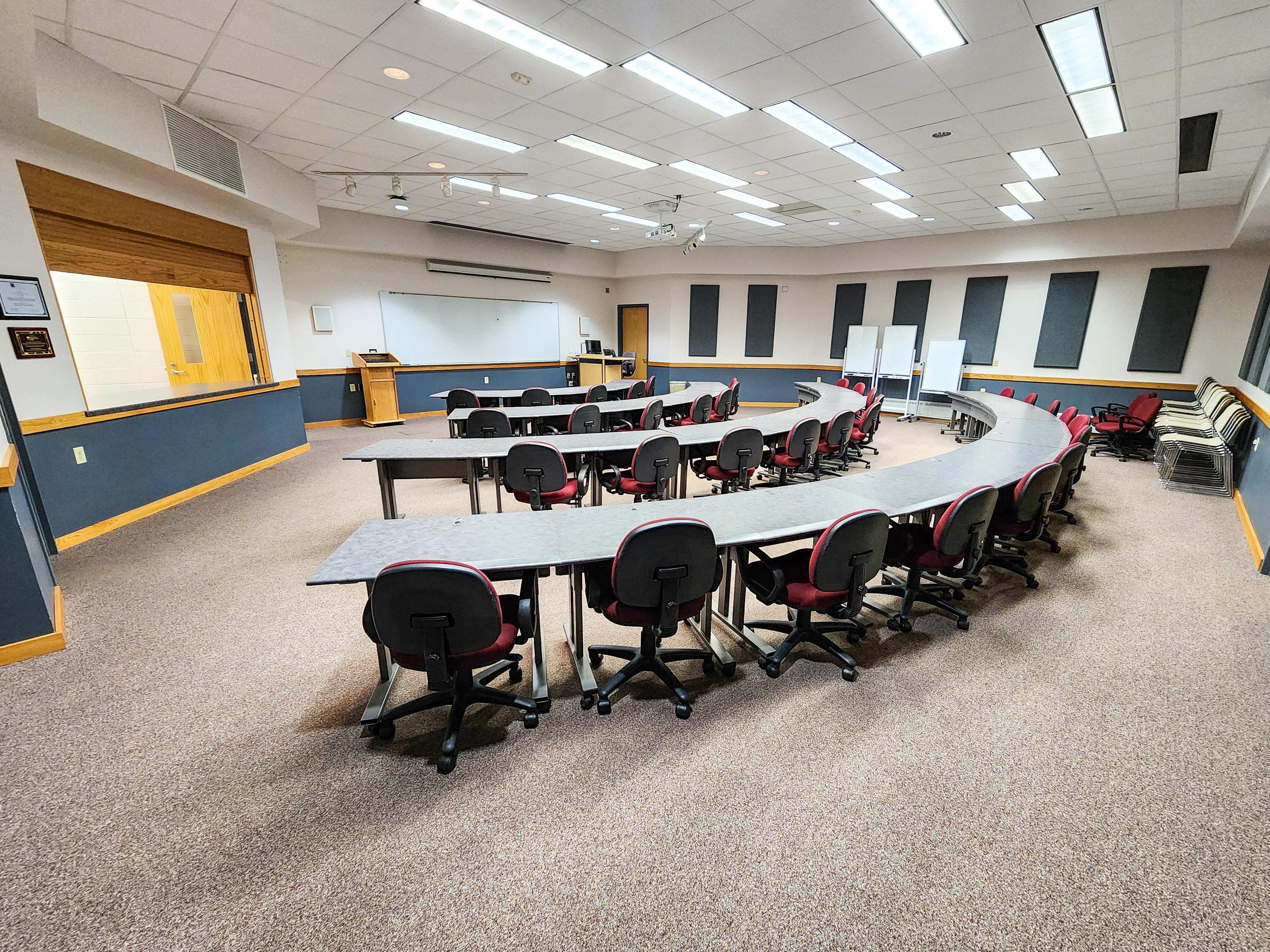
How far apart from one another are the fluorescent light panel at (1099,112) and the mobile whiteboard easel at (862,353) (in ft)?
19.6

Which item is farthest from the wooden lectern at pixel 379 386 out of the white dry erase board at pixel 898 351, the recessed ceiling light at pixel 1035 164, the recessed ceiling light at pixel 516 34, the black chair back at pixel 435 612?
the white dry erase board at pixel 898 351

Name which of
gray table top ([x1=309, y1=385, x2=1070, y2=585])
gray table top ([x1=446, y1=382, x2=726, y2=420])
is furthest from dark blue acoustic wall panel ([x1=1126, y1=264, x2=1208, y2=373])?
gray table top ([x1=309, y1=385, x2=1070, y2=585])

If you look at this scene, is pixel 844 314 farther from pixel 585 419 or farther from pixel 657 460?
pixel 657 460

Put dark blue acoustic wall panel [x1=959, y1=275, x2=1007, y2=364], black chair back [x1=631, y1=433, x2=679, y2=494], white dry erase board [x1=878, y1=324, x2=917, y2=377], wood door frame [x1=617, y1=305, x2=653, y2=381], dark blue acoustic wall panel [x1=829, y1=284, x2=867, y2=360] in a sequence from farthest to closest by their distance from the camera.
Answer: wood door frame [x1=617, y1=305, x2=653, y2=381]
dark blue acoustic wall panel [x1=829, y1=284, x2=867, y2=360]
white dry erase board [x1=878, y1=324, x2=917, y2=377]
dark blue acoustic wall panel [x1=959, y1=275, x2=1007, y2=364]
black chair back [x1=631, y1=433, x2=679, y2=494]

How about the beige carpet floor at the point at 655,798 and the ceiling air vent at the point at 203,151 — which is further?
the ceiling air vent at the point at 203,151

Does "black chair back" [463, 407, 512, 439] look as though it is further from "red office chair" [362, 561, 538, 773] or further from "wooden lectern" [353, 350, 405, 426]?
"wooden lectern" [353, 350, 405, 426]

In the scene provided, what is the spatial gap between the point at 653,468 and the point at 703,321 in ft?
28.5

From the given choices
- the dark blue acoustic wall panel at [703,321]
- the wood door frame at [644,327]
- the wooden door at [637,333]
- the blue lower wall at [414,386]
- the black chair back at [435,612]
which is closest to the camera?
the black chair back at [435,612]

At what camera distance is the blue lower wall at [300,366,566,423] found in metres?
8.74

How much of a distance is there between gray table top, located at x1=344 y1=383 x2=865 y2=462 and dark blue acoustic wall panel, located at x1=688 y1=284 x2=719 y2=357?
6.47 metres

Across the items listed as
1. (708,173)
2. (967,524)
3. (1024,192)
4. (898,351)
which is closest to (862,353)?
(898,351)

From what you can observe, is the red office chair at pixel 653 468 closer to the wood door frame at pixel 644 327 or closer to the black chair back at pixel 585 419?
the black chair back at pixel 585 419

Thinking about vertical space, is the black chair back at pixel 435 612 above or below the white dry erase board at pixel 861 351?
below

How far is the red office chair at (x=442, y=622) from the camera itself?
1.59 m
